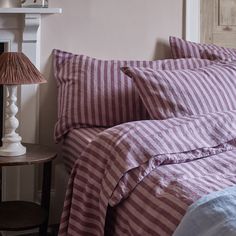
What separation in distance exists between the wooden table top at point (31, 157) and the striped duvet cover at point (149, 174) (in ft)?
1.01

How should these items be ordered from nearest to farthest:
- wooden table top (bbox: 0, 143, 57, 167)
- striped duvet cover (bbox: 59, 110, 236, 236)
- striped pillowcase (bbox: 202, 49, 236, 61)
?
striped duvet cover (bbox: 59, 110, 236, 236), wooden table top (bbox: 0, 143, 57, 167), striped pillowcase (bbox: 202, 49, 236, 61)

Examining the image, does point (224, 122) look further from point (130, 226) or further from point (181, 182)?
point (130, 226)

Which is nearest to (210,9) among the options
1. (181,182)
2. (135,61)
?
(135,61)

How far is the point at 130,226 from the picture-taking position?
1.47 metres

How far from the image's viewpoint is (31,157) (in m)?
2.08

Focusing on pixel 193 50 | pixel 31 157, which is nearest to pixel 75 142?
pixel 31 157

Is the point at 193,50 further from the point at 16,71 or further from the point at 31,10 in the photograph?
the point at 16,71

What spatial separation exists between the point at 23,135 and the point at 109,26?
2.58ft

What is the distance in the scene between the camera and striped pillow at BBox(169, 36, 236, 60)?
2645 mm

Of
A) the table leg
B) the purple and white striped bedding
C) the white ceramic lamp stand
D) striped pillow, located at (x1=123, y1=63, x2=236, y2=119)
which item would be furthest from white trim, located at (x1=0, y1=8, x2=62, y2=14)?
the table leg

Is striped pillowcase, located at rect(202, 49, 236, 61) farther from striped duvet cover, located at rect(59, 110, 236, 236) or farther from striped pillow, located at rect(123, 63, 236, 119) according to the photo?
striped duvet cover, located at rect(59, 110, 236, 236)

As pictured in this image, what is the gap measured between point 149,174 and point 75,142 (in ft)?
2.25

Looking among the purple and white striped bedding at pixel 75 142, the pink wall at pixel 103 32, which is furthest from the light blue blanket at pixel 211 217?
the pink wall at pixel 103 32

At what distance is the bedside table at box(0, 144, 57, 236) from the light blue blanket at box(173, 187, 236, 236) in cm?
101
